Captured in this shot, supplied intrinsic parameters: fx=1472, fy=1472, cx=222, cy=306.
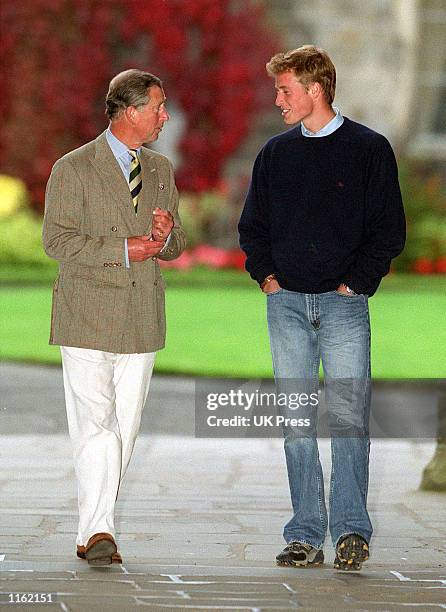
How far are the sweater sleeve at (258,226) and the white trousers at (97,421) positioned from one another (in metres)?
0.57

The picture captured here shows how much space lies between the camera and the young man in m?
5.65

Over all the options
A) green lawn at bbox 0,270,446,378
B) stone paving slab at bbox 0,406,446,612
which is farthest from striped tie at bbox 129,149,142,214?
green lawn at bbox 0,270,446,378

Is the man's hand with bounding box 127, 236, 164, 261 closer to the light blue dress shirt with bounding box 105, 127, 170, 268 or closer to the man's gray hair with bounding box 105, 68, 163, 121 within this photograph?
the light blue dress shirt with bounding box 105, 127, 170, 268

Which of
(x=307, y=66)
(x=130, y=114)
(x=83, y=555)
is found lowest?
(x=83, y=555)

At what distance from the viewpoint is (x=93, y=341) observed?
5711 mm

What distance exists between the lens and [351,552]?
18.4 feet

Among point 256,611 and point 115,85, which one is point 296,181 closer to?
point 115,85

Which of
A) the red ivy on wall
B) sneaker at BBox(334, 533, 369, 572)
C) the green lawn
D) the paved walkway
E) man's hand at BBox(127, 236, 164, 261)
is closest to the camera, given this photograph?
the paved walkway

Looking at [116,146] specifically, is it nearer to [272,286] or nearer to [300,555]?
[272,286]

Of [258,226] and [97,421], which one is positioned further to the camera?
[258,226]

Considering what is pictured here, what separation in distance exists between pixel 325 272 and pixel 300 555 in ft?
3.60

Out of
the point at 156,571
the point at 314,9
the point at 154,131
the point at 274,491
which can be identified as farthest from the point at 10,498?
the point at 314,9

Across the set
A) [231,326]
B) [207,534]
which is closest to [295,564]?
[207,534]

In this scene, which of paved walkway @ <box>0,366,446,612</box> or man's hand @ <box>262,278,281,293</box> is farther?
man's hand @ <box>262,278,281,293</box>
